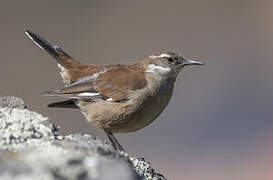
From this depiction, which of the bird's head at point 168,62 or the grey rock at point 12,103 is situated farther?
the bird's head at point 168,62

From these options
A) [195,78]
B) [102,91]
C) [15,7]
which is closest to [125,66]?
[102,91]

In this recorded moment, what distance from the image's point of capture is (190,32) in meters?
20.9

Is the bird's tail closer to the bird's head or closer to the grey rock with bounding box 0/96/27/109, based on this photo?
the bird's head

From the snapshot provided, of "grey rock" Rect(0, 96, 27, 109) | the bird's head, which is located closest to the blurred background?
the bird's head

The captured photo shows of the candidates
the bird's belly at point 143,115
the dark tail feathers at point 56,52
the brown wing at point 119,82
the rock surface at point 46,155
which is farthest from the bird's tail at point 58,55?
the rock surface at point 46,155

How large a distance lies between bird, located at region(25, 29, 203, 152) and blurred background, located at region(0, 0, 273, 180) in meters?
3.84

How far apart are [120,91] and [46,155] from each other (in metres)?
4.58

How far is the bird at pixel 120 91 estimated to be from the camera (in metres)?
8.01

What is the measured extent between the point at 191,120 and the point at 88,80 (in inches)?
319

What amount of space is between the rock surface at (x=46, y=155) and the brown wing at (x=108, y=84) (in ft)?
11.3

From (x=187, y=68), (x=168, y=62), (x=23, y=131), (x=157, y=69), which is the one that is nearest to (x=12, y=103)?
(x=23, y=131)

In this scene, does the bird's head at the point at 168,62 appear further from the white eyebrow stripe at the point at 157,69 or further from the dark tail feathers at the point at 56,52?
the dark tail feathers at the point at 56,52

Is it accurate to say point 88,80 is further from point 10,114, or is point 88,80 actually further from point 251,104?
point 251,104

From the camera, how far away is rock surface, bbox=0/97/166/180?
3514 millimetres
